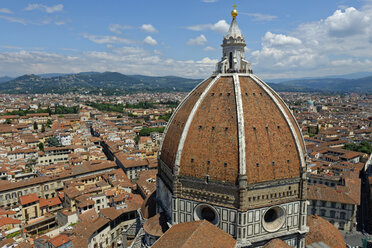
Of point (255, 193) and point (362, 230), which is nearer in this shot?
point (255, 193)

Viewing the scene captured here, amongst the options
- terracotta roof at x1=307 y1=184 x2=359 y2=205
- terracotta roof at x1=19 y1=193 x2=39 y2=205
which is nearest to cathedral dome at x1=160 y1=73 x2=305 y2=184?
terracotta roof at x1=307 y1=184 x2=359 y2=205

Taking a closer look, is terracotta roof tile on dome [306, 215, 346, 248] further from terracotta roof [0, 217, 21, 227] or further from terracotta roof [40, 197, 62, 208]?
terracotta roof [40, 197, 62, 208]

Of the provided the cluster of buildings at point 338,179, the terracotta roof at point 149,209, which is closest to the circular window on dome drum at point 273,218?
the cluster of buildings at point 338,179

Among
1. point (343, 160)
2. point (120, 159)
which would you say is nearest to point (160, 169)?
point (120, 159)

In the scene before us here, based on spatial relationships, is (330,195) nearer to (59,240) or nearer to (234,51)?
(234,51)

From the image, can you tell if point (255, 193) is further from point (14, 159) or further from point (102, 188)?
point (14, 159)

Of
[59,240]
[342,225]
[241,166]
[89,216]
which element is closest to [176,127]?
[241,166]
